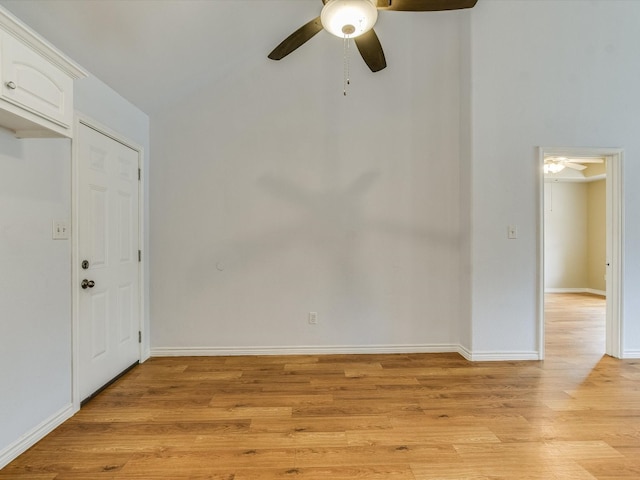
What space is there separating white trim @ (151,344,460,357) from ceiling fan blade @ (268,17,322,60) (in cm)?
250

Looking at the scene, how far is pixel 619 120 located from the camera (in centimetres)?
314

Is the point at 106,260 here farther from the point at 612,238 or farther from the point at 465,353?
the point at 612,238

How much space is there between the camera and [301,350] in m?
3.26

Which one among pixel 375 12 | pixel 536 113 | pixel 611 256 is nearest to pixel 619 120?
pixel 536 113

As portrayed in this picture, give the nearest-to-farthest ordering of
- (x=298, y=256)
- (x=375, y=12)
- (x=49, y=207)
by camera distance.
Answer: (x=375, y=12), (x=49, y=207), (x=298, y=256)

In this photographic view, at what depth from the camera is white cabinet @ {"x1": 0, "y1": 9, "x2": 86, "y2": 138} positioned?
1387 millimetres

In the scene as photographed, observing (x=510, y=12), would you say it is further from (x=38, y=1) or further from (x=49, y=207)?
(x=49, y=207)

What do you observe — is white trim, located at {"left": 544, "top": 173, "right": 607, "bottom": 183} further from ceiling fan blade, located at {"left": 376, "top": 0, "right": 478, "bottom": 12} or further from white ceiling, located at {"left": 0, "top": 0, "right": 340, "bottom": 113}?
white ceiling, located at {"left": 0, "top": 0, "right": 340, "bottom": 113}

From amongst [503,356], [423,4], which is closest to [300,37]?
[423,4]

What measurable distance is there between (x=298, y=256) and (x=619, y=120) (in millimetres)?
3271

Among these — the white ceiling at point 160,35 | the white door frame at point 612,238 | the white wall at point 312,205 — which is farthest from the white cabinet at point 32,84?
the white door frame at point 612,238

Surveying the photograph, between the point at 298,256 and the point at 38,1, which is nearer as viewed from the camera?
the point at 38,1

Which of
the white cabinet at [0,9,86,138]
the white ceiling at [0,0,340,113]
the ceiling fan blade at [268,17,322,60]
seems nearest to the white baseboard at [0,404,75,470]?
the white cabinet at [0,9,86,138]

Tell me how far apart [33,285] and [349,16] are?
7.41 ft
